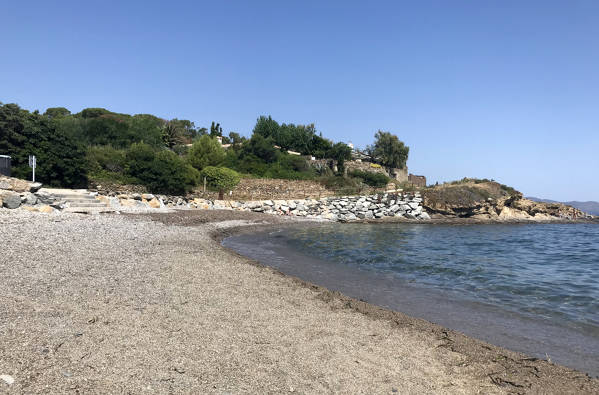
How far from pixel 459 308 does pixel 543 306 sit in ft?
6.28

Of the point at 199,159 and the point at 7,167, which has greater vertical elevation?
the point at 199,159

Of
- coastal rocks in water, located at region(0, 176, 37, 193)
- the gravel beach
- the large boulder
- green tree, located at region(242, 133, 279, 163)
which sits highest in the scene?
green tree, located at region(242, 133, 279, 163)

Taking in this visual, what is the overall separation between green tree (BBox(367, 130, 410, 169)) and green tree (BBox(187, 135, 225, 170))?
3420 centimetres

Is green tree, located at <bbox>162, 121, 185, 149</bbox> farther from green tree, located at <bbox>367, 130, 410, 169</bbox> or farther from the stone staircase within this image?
green tree, located at <bbox>367, 130, 410, 169</bbox>

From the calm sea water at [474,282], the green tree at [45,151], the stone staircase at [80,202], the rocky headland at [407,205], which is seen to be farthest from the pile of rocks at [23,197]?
the calm sea water at [474,282]

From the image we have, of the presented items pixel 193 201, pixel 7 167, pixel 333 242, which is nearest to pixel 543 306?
pixel 333 242

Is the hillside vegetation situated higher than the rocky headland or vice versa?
the hillside vegetation

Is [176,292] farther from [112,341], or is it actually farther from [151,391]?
[151,391]

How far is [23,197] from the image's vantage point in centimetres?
1399

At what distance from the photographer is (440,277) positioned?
9.55 m

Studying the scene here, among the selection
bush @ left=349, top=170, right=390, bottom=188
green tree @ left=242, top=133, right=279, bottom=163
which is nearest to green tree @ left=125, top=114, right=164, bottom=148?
green tree @ left=242, top=133, right=279, bottom=163

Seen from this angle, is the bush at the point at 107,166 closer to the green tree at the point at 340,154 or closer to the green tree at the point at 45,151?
the green tree at the point at 45,151

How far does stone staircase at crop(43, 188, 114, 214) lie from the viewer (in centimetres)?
1584

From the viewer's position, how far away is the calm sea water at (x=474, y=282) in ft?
18.4
